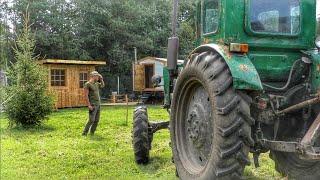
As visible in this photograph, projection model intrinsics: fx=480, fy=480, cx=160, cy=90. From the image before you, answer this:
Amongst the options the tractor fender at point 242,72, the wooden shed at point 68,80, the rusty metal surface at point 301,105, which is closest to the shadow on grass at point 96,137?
the rusty metal surface at point 301,105

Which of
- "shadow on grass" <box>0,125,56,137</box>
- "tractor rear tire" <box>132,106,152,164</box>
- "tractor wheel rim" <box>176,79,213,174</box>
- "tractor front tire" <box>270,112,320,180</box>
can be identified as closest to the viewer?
"tractor wheel rim" <box>176,79,213,174</box>

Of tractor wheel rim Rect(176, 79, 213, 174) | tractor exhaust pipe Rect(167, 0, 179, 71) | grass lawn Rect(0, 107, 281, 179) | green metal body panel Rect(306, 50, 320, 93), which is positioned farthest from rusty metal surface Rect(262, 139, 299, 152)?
tractor exhaust pipe Rect(167, 0, 179, 71)

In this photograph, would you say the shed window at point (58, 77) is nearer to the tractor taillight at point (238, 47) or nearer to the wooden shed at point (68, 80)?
the wooden shed at point (68, 80)

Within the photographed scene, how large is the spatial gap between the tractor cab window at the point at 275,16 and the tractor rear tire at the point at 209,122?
719 millimetres

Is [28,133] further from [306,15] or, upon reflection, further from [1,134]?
[306,15]

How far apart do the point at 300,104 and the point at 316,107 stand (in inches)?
14.4

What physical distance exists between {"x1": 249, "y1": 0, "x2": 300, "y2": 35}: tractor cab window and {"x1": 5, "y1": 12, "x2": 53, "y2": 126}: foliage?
977cm

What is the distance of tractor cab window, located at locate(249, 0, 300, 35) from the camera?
17.2 feet

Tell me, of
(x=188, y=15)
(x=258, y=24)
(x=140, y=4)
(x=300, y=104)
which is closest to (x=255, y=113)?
(x=300, y=104)

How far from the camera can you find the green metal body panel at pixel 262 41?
200 inches

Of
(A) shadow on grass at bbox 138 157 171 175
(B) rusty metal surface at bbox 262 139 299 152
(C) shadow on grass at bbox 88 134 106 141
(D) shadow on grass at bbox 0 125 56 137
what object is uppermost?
(B) rusty metal surface at bbox 262 139 299 152

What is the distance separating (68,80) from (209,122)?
19.1 m

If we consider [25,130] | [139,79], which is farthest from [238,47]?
[139,79]

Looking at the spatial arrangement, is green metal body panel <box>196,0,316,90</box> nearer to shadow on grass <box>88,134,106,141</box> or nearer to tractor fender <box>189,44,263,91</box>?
tractor fender <box>189,44,263,91</box>
